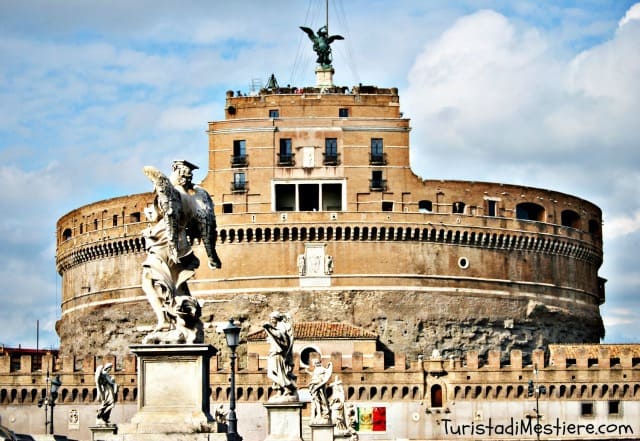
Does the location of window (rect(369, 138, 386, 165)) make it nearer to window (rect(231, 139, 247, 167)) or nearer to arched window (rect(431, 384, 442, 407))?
window (rect(231, 139, 247, 167))

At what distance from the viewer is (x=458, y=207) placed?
3467 inches

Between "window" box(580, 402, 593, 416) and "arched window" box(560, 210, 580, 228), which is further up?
"arched window" box(560, 210, 580, 228)

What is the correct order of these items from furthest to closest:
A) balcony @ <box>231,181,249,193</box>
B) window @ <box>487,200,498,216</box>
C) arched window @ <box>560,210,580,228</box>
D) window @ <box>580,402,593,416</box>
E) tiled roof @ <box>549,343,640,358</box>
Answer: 1. arched window @ <box>560,210,580,228</box>
2. window @ <box>487,200,498,216</box>
3. balcony @ <box>231,181,249,193</box>
4. tiled roof @ <box>549,343,640,358</box>
5. window @ <box>580,402,593,416</box>

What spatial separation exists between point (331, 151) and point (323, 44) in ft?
33.9

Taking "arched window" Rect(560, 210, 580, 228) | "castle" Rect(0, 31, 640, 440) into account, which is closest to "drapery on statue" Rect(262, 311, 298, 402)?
"castle" Rect(0, 31, 640, 440)

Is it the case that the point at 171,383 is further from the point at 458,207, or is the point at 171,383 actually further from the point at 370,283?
the point at 458,207

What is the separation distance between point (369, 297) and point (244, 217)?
Result: 848cm

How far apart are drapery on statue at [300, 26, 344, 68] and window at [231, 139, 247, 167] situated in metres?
10.1

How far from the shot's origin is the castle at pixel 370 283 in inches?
3083

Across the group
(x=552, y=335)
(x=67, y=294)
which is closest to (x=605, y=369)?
(x=552, y=335)

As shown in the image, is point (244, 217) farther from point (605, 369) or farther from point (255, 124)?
point (605, 369)

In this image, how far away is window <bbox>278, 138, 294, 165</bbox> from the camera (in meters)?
86.9

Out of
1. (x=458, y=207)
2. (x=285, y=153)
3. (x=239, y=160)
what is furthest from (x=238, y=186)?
(x=458, y=207)

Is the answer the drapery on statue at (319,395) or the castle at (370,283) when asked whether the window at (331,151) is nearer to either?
the castle at (370,283)
